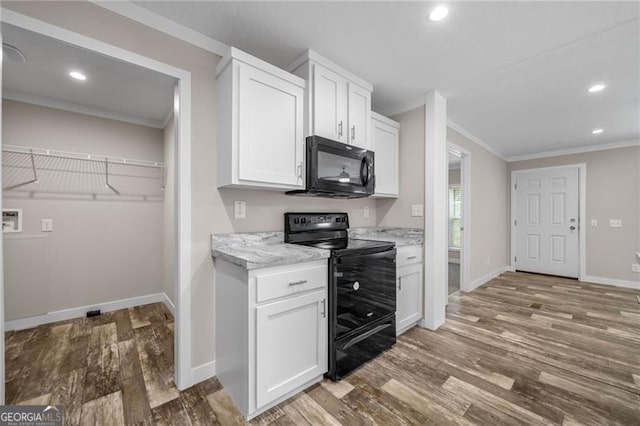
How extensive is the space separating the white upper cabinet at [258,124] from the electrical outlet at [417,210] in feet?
4.67

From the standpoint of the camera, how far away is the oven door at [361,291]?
1.80m

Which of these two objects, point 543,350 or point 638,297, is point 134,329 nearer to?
point 543,350

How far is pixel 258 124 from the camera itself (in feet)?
5.87

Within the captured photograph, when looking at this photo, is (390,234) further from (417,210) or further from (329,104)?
(329,104)

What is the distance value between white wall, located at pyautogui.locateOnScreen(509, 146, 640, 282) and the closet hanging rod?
6.87 meters

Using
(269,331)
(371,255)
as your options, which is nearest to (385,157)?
(371,255)

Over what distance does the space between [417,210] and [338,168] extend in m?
1.15

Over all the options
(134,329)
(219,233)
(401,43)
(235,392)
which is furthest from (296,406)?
(401,43)

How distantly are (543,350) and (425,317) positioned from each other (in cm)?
96

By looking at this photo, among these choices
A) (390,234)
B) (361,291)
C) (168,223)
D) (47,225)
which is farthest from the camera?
(168,223)

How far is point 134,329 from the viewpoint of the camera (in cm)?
259

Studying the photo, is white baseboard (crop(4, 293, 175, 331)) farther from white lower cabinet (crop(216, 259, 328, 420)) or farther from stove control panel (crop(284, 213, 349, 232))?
stove control panel (crop(284, 213, 349, 232))

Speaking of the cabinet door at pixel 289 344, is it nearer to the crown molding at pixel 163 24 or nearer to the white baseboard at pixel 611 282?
the crown molding at pixel 163 24

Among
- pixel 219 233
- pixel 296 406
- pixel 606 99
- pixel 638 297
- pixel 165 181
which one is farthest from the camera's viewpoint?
pixel 638 297
